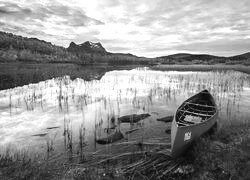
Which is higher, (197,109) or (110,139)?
(197,109)

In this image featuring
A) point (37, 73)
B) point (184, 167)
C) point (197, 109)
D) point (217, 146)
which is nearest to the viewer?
point (184, 167)

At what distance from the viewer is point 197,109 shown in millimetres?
17391

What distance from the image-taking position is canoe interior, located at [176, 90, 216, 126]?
14.5 m

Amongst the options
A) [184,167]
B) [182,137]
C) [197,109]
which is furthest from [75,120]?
[197,109]

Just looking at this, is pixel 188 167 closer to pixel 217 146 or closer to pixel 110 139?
pixel 217 146

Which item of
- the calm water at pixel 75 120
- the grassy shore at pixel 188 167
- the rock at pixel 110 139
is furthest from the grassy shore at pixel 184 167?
the calm water at pixel 75 120

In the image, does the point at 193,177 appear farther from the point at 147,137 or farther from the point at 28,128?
the point at 28,128

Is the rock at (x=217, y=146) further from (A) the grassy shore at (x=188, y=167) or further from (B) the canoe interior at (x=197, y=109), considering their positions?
(B) the canoe interior at (x=197, y=109)

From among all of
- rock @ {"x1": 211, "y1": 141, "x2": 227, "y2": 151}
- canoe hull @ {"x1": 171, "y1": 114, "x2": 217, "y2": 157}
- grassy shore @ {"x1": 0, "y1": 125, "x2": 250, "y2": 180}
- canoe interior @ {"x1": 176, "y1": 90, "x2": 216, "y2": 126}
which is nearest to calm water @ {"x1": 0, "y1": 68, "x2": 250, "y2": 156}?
canoe interior @ {"x1": 176, "y1": 90, "x2": 216, "y2": 126}

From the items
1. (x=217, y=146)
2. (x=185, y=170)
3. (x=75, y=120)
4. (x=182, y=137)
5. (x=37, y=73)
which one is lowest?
(x=185, y=170)

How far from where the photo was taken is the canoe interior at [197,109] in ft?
47.7

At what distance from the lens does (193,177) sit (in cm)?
815

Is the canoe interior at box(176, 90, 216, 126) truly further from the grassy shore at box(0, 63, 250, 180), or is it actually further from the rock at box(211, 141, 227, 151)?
the grassy shore at box(0, 63, 250, 180)

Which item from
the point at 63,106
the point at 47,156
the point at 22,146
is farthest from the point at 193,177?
the point at 63,106
